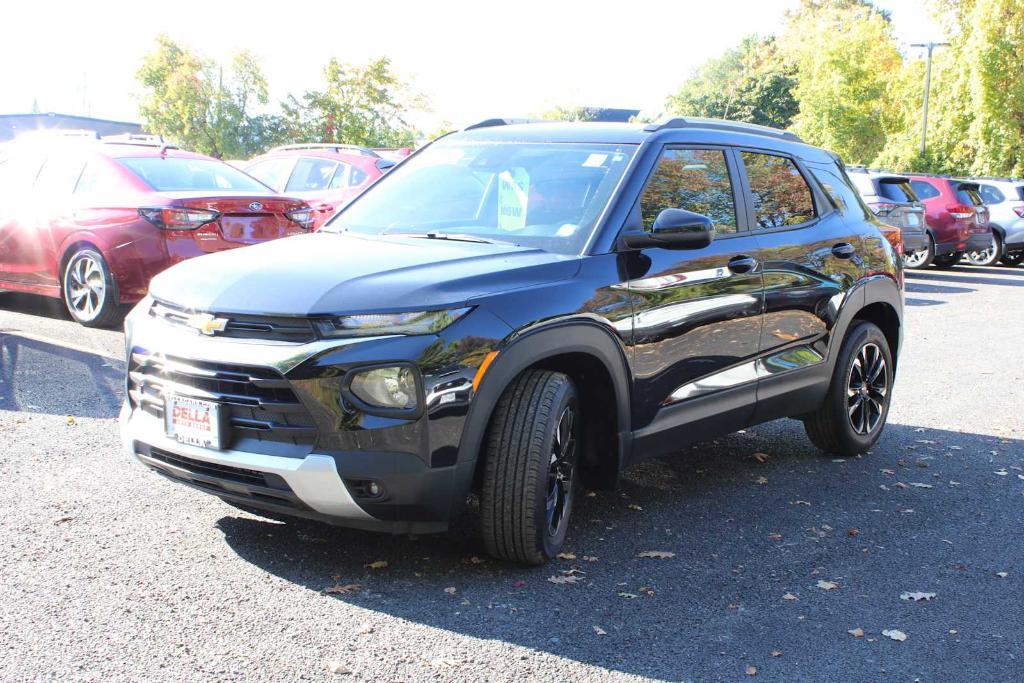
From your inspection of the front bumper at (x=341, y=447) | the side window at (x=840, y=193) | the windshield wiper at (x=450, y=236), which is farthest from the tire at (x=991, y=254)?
the front bumper at (x=341, y=447)

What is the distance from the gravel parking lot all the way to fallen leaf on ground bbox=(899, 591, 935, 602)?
0.06 feet

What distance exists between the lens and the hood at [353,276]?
395 centimetres

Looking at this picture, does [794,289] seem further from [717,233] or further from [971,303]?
[971,303]

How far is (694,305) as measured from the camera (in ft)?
16.5

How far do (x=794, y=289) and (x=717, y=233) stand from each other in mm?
678

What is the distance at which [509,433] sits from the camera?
13.6ft

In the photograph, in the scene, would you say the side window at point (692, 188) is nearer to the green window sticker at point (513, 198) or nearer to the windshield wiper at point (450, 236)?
the green window sticker at point (513, 198)

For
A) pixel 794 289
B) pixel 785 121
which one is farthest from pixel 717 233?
pixel 785 121

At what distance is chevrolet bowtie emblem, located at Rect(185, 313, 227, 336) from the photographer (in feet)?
13.2

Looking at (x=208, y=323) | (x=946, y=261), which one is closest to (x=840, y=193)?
(x=208, y=323)

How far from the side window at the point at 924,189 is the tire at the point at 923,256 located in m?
0.89

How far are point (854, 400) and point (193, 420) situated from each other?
4.10 metres

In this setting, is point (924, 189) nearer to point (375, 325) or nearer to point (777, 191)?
point (777, 191)

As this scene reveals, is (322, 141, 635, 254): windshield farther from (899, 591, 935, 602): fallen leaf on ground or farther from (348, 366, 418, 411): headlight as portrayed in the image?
(899, 591, 935, 602): fallen leaf on ground
